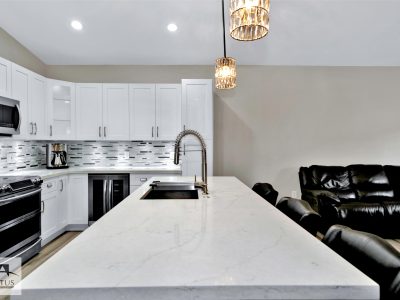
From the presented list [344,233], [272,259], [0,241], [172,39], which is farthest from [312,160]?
[0,241]

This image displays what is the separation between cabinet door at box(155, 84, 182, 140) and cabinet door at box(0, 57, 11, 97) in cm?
192

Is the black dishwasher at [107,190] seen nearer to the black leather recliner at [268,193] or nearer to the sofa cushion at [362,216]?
the black leather recliner at [268,193]

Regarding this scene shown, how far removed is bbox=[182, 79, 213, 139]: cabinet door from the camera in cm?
391

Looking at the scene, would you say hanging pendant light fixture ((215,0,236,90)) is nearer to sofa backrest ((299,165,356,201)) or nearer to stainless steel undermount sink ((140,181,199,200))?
stainless steel undermount sink ((140,181,199,200))

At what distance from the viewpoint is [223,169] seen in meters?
4.48

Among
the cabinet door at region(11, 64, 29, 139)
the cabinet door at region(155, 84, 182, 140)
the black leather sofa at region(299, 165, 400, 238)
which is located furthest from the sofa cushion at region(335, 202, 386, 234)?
the cabinet door at region(11, 64, 29, 139)

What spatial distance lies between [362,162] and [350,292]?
4694 mm

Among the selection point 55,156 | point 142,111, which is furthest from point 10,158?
point 142,111

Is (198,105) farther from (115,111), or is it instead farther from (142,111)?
(115,111)

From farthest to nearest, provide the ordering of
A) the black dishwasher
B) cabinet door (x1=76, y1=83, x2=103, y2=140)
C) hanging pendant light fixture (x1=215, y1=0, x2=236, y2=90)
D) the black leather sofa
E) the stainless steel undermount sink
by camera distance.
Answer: cabinet door (x1=76, y1=83, x2=103, y2=140)
the black dishwasher
the black leather sofa
hanging pendant light fixture (x1=215, y1=0, x2=236, y2=90)
the stainless steel undermount sink

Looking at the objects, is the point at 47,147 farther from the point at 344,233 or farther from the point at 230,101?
the point at 344,233

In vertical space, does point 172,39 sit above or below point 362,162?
above

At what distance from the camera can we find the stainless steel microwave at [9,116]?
2.79 m

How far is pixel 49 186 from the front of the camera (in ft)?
10.8
